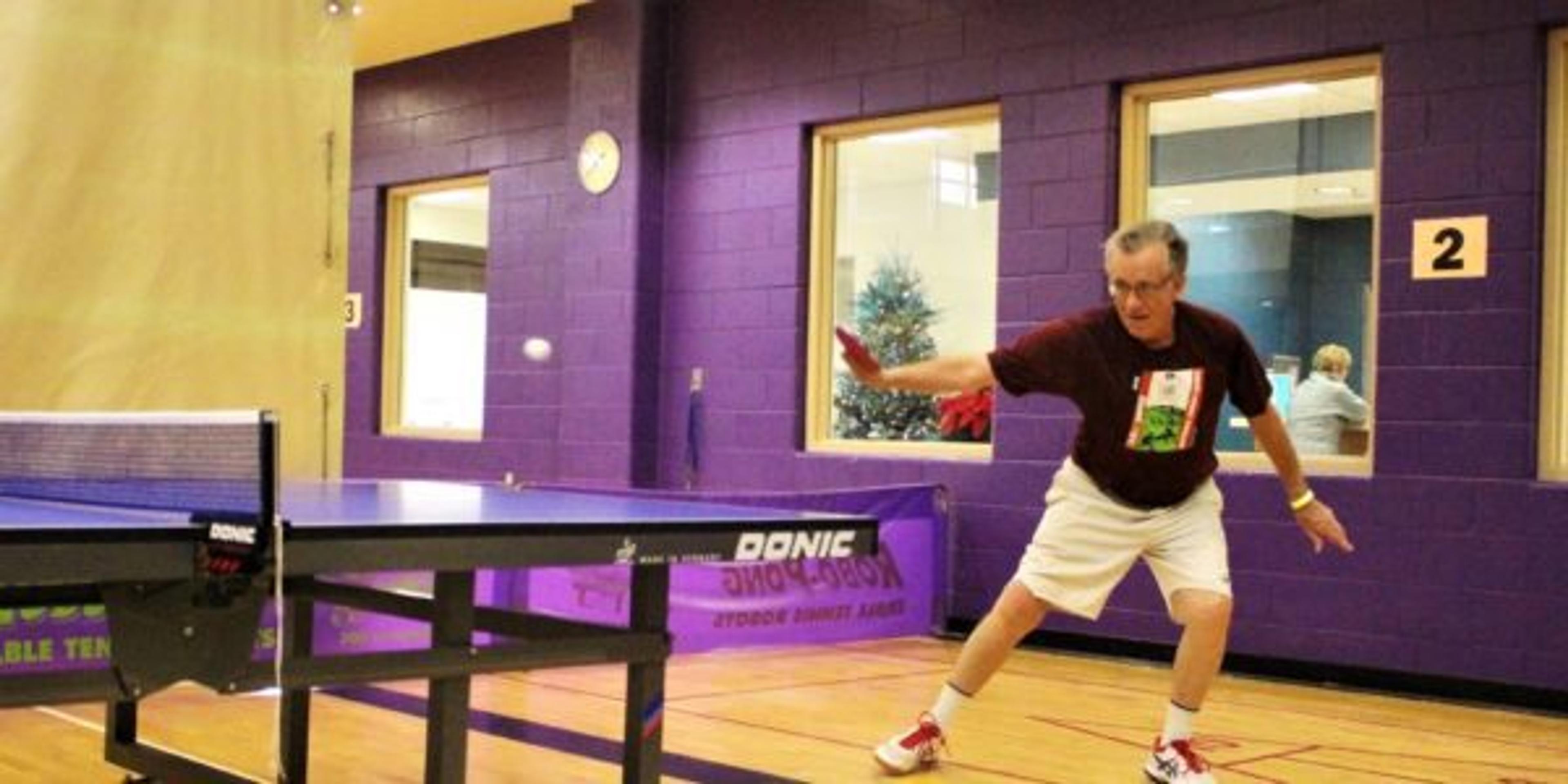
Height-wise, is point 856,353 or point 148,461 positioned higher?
point 856,353

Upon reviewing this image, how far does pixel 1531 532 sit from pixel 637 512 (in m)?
4.51

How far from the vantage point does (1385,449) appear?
22.4ft

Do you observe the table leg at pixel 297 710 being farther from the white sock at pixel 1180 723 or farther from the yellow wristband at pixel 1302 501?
the yellow wristband at pixel 1302 501

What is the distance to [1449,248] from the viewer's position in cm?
666

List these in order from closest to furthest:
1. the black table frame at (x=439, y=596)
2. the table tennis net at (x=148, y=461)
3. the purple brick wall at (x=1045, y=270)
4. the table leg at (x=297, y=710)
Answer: the black table frame at (x=439, y=596) → the table tennis net at (x=148, y=461) → the table leg at (x=297, y=710) → the purple brick wall at (x=1045, y=270)

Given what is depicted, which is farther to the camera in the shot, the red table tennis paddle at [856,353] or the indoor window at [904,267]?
the indoor window at [904,267]

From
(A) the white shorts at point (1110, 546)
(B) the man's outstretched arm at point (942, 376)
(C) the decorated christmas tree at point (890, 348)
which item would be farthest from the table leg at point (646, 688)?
(C) the decorated christmas tree at point (890, 348)

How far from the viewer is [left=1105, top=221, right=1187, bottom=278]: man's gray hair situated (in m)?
4.30

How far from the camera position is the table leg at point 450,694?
3055 mm

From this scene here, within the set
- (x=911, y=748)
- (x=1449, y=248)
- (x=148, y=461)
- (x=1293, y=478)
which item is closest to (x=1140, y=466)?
(x=1293, y=478)

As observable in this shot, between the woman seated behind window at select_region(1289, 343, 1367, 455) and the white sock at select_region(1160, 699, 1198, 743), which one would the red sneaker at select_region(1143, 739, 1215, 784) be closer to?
the white sock at select_region(1160, 699, 1198, 743)

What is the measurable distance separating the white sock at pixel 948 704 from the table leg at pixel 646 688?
1.43 m

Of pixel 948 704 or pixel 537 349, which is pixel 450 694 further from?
pixel 537 349

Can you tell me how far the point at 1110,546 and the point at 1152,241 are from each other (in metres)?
0.84
